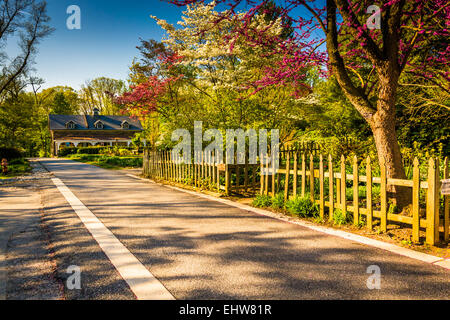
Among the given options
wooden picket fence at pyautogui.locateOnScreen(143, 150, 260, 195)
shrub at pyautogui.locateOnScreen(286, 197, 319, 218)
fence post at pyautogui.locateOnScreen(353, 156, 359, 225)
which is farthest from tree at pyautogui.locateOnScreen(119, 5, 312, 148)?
fence post at pyautogui.locateOnScreen(353, 156, 359, 225)

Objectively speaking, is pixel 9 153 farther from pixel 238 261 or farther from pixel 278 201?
pixel 238 261

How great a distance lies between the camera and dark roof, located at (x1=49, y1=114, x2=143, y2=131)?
190ft

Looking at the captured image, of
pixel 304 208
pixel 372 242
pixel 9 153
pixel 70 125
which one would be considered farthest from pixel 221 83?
pixel 70 125

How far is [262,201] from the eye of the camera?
703cm

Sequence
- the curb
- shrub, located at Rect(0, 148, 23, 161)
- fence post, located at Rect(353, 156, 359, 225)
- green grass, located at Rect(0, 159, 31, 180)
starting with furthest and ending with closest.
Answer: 1. shrub, located at Rect(0, 148, 23, 161)
2. green grass, located at Rect(0, 159, 31, 180)
3. fence post, located at Rect(353, 156, 359, 225)
4. the curb

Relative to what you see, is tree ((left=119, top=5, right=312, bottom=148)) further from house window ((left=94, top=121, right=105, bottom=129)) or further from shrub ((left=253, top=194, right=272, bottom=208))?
house window ((left=94, top=121, right=105, bottom=129))

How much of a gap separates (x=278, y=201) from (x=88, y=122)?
6205cm

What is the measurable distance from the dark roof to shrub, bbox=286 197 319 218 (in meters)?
58.6

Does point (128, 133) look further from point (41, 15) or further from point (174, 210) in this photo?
point (174, 210)

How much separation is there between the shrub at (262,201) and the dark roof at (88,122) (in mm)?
57409

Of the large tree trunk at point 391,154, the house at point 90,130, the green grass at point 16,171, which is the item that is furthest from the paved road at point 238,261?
the house at point 90,130

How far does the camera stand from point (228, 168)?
8.45m

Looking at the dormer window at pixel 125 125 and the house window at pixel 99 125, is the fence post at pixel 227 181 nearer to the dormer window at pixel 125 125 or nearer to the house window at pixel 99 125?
the dormer window at pixel 125 125
